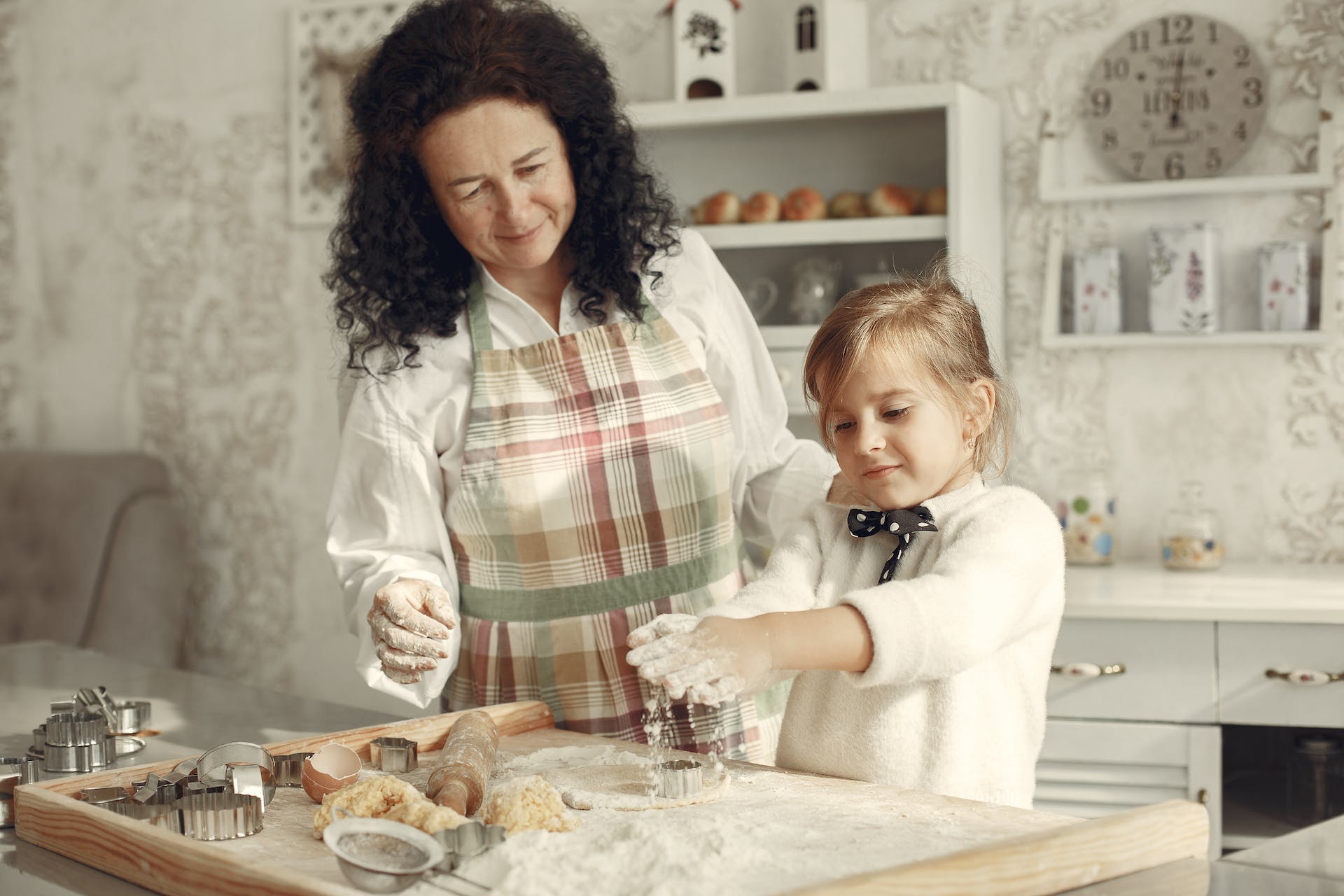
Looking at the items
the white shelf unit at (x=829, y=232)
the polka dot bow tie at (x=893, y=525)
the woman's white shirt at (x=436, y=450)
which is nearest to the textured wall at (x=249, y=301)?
the white shelf unit at (x=829, y=232)

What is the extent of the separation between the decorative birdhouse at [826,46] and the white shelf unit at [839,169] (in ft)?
0.22

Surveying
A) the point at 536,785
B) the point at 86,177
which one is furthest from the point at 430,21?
the point at 86,177

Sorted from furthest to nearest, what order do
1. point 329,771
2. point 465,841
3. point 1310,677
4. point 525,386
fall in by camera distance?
point 1310,677
point 525,386
point 329,771
point 465,841

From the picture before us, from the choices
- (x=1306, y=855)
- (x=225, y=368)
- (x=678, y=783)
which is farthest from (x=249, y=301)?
(x=1306, y=855)

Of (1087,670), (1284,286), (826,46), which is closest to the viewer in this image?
(1087,670)

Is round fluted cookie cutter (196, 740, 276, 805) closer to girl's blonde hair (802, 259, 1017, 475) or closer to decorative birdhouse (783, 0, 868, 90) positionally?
girl's blonde hair (802, 259, 1017, 475)

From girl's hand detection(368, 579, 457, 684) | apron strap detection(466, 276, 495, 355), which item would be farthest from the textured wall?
girl's hand detection(368, 579, 457, 684)

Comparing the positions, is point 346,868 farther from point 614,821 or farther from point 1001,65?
point 1001,65

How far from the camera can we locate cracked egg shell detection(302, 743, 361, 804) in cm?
105

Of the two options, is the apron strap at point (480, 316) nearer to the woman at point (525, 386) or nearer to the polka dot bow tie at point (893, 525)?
the woman at point (525, 386)

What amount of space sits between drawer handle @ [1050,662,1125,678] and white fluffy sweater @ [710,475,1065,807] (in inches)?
42.6

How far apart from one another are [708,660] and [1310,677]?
1.53m

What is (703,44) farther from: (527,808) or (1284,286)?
(527,808)

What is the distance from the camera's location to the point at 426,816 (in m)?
0.91
